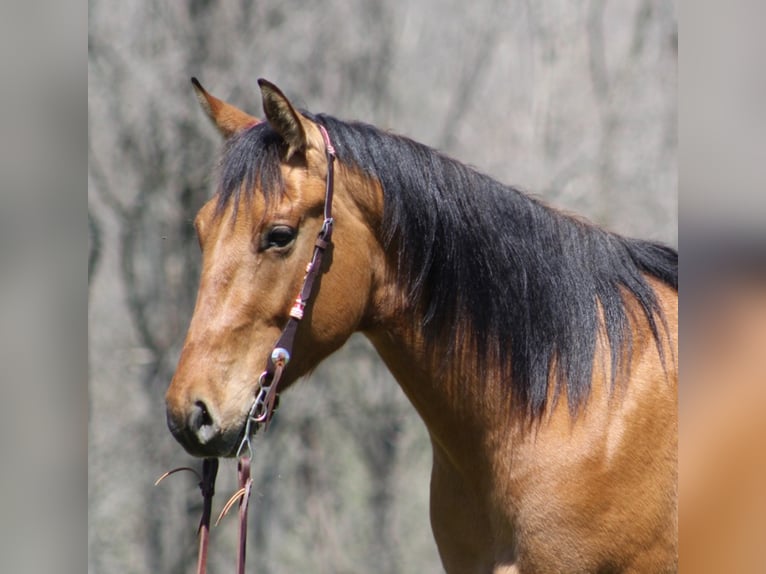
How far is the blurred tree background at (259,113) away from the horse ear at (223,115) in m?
0.89

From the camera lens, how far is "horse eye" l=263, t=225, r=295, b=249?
1.79 metres

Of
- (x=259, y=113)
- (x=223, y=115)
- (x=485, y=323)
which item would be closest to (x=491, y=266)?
(x=485, y=323)

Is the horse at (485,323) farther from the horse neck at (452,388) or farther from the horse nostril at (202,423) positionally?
the horse nostril at (202,423)

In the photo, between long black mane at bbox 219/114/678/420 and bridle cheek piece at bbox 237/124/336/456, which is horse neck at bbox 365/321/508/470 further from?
bridle cheek piece at bbox 237/124/336/456

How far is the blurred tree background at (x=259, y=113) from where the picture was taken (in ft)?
9.26

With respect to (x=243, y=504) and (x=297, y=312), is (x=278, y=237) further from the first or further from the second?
(x=243, y=504)

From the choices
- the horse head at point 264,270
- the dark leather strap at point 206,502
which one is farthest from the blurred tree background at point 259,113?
the dark leather strap at point 206,502

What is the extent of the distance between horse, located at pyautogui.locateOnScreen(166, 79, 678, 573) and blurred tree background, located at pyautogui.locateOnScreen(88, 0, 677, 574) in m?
0.88

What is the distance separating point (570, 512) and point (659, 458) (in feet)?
0.89

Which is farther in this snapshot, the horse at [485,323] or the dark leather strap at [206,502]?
the horse at [485,323]

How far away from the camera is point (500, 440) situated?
1.99 m

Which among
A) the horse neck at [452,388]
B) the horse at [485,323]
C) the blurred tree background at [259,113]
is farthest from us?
the blurred tree background at [259,113]
